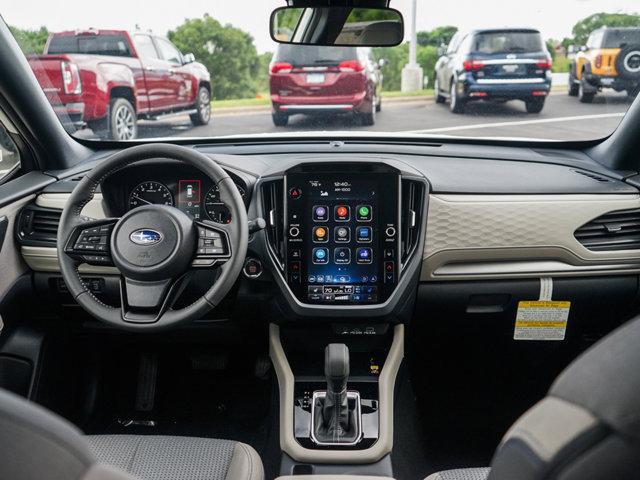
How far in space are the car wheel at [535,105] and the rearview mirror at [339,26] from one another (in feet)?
5.50

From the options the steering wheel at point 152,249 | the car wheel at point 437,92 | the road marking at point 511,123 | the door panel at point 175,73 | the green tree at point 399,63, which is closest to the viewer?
the steering wheel at point 152,249

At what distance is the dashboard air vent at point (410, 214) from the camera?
9.32 ft

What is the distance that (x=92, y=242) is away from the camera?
2.49 m

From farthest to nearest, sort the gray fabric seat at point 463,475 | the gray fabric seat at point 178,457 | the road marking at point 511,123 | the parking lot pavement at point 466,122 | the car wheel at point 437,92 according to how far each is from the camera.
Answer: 1. the car wheel at point 437,92
2. the road marking at point 511,123
3. the parking lot pavement at point 466,122
4. the gray fabric seat at point 178,457
5. the gray fabric seat at point 463,475

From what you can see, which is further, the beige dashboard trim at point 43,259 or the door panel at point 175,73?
the door panel at point 175,73

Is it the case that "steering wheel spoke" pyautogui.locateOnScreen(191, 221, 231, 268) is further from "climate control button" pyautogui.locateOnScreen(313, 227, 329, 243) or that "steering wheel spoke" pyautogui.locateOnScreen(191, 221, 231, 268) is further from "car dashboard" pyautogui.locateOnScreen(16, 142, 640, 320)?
"climate control button" pyautogui.locateOnScreen(313, 227, 329, 243)

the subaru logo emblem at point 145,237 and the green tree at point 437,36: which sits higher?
the green tree at point 437,36

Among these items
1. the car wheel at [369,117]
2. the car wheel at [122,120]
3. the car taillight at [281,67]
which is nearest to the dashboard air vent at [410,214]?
the car wheel at [369,117]

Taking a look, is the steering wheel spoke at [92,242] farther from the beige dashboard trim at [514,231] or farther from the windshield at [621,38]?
the windshield at [621,38]

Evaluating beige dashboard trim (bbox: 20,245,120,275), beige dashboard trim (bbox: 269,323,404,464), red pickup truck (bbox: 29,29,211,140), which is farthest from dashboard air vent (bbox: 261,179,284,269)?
red pickup truck (bbox: 29,29,211,140)

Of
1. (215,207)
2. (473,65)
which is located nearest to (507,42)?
(473,65)

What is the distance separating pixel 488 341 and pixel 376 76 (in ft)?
6.75

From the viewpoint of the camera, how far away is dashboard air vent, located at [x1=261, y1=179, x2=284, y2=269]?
2.83 m

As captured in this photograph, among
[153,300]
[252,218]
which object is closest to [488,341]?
[252,218]
